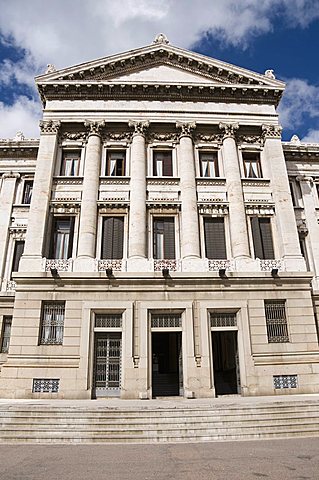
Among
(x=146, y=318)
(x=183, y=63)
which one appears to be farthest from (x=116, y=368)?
(x=183, y=63)

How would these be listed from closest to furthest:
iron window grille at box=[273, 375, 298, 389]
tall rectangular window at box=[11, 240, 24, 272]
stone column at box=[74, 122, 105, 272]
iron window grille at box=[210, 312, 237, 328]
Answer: iron window grille at box=[273, 375, 298, 389] → iron window grille at box=[210, 312, 237, 328] → stone column at box=[74, 122, 105, 272] → tall rectangular window at box=[11, 240, 24, 272]

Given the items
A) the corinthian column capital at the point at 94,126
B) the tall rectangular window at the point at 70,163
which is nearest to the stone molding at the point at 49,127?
the tall rectangular window at the point at 70,163

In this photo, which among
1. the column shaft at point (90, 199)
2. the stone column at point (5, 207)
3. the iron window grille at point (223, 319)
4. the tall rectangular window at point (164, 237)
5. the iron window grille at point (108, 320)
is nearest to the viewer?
the iron window grille at point (108, 320)

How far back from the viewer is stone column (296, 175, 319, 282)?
23.9m

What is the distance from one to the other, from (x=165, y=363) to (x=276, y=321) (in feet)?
24.3

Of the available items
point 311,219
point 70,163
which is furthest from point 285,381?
point 70,163

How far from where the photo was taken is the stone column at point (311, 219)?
2388cm

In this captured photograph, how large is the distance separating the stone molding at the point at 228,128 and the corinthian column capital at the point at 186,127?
5.76 feet

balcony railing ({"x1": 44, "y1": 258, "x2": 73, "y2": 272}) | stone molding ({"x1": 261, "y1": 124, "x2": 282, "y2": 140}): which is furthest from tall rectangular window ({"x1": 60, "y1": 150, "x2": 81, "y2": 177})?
stone molding ({"x1": 261, "y1": 124, "x2": 282, "y2": 140})

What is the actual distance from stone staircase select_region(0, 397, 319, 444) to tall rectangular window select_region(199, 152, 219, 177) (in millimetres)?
13547

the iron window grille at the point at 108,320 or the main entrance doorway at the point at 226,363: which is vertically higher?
the iron window grille at the point at 108,320

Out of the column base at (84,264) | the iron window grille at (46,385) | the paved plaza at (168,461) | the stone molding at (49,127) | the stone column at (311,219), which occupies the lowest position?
the paved plaza at (168,461)

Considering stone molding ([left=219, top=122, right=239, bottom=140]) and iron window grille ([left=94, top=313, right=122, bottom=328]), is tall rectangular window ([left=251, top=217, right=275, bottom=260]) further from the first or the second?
iron window grille ([left=94, top=313, right=122, bottom=328])

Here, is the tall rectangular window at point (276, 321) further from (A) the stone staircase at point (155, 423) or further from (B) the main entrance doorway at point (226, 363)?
(A) the stone staircase at point (155, 423)
